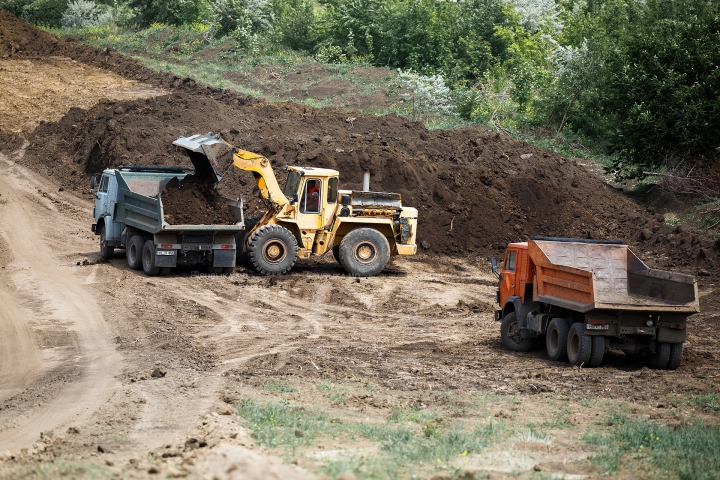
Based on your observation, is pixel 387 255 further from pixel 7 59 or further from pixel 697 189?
pixel 7 59

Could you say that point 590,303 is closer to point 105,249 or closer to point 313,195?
point 313,195

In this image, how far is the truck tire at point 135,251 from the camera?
20.4 meters

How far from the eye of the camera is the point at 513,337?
1440cm

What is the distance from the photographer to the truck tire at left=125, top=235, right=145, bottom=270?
2044 cm

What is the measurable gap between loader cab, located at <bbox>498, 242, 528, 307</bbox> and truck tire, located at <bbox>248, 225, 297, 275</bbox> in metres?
6.82

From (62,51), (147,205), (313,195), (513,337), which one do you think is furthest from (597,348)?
(62,51)

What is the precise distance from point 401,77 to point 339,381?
30.9 m

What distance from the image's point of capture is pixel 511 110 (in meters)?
39.1

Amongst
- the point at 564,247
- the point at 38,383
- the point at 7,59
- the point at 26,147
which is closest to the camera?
the point at 38,383

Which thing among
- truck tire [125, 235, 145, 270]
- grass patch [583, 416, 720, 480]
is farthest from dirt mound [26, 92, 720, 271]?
grass patch [583, 416, 720, 480]

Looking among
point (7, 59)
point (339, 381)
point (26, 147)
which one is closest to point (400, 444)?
point (339, 381)

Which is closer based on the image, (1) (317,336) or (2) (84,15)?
(1) (317,336)

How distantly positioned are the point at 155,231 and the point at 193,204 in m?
1.13

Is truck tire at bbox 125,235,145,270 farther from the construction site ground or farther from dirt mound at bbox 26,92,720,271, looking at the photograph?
dirt mound at bbox 26,92,720,271
